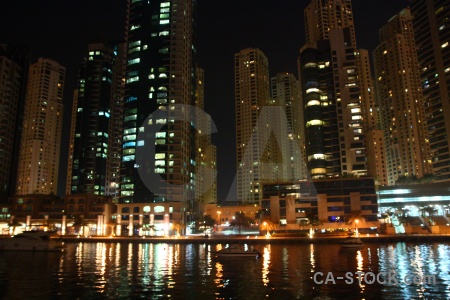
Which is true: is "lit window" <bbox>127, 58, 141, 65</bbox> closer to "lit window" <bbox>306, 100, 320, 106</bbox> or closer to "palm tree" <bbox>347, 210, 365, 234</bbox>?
"lit window" <bbox>306, 100, 320, 106</bbox>

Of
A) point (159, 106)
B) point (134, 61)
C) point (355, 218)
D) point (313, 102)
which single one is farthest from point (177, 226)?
point (313, 102)

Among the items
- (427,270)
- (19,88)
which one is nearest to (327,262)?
(427,270)

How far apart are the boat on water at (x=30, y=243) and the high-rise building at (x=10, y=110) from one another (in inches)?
3935

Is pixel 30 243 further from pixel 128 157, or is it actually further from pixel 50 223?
pixel 128 157

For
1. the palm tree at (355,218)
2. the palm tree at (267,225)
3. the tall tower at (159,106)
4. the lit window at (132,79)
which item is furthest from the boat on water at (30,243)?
the lit window at (132,79)

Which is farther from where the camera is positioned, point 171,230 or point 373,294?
point 171,230

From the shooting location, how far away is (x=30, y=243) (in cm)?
7575

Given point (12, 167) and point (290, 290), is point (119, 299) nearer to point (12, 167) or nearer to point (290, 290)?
point (290, 290)

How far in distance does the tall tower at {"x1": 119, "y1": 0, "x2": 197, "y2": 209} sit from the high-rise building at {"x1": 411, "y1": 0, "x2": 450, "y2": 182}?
121 m

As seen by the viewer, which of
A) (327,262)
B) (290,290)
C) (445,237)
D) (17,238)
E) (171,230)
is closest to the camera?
(290,290)

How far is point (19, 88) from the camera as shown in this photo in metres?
184

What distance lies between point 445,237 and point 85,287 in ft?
315

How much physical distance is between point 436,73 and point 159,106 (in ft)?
456

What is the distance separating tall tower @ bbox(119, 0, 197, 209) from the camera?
152375 mm
